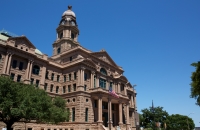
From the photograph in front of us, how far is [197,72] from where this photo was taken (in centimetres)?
2148

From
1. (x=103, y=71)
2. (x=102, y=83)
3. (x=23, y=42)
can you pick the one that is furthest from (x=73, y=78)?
(x=23, y=42)

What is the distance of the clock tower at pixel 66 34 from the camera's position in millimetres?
62562

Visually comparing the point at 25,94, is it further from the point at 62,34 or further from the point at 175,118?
the point at 175,118

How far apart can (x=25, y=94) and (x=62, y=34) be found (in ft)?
134

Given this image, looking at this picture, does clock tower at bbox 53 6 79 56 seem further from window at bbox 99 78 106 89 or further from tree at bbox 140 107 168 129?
tree at bbox 140 107 168 129

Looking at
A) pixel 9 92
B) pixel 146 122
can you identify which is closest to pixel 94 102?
pixel 9 92

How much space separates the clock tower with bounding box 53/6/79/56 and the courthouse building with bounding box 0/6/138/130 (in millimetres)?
7215

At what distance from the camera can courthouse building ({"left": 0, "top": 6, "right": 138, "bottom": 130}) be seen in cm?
4041

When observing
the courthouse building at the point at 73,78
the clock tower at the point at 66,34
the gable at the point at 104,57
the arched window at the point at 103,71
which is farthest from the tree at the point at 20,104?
the clock tower at the point at 66,34

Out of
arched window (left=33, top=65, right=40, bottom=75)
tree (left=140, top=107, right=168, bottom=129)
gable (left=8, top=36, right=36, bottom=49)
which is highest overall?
gable (left=8, top=36, right=36, bottom=49)

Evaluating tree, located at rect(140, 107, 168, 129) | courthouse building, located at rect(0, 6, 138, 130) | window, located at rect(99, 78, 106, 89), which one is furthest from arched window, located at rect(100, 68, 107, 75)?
tree, located at rect(140, 107, 168, 129)

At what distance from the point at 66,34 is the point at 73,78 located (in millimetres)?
22288

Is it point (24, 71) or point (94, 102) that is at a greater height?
point (24, 71)

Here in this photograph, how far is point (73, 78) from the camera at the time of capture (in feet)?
158
